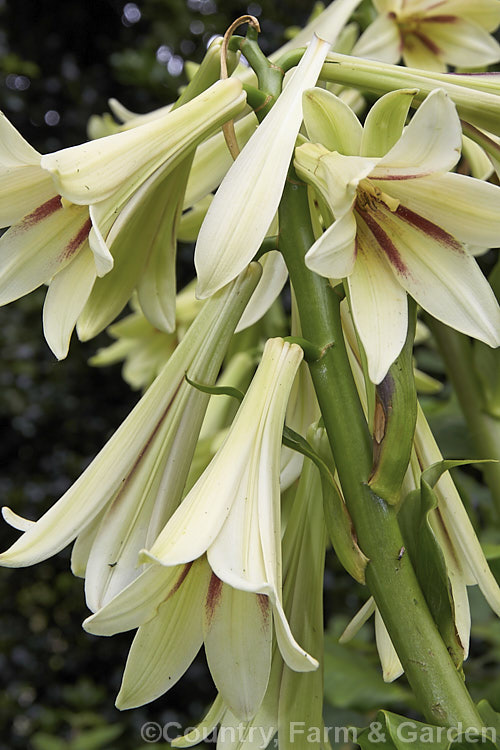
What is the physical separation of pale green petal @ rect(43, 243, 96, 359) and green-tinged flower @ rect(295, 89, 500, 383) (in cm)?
20

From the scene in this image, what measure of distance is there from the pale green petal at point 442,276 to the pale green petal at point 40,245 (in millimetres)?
268

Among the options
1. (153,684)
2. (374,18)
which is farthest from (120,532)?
(374,18)

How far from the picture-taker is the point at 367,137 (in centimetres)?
60

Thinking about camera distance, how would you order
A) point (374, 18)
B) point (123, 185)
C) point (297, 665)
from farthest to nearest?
point (374, 18) → point (123, 185) → point (297, 665)

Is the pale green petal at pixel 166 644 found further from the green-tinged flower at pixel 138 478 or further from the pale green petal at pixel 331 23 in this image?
the pale green petal at pixel 331 23

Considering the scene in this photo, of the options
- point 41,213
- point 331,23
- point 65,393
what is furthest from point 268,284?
point 65,393

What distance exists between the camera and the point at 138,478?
2.19 feet

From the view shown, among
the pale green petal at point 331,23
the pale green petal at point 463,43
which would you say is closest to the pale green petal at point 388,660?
the pale green petal at point 331,23

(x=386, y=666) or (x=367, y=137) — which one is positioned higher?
(x=367, y=137)

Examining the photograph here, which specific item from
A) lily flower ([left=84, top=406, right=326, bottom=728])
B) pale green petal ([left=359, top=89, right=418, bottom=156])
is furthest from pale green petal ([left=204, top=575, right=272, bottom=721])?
pale green petal ([left=359, top=89, right=418, bottom=156])

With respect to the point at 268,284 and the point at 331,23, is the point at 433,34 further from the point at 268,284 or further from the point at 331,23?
the point at 268,284

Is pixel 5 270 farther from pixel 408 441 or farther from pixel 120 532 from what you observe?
pixel 408 441

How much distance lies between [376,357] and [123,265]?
29 centimetres

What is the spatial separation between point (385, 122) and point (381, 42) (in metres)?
0.51
